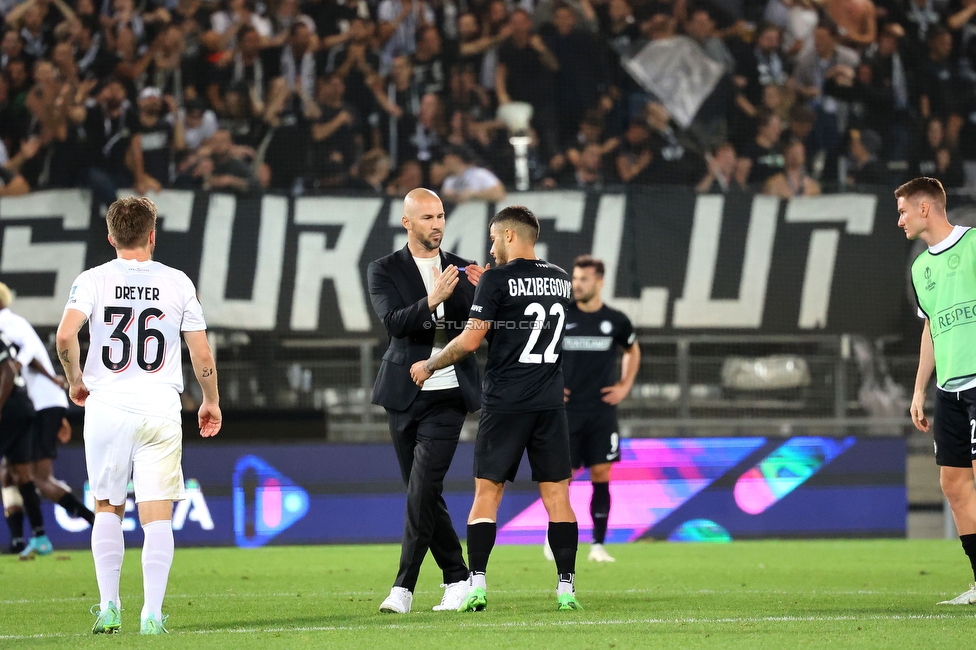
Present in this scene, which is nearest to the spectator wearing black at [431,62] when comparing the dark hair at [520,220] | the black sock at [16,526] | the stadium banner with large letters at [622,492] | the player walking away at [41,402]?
the stadium banner with large letters at [622,492]

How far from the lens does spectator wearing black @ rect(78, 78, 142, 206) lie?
13.8m

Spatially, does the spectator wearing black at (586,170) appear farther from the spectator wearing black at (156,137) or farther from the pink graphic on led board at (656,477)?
the spectator wearing black at (156,137)

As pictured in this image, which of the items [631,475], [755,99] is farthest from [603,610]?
[755,99]

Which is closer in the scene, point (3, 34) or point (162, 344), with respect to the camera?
point (162, 344)

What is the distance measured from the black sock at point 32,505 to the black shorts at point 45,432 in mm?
263

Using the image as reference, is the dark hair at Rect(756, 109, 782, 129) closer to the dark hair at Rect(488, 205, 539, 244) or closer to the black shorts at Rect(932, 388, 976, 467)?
the black shorts at Rect(932, 388, 976, 467)

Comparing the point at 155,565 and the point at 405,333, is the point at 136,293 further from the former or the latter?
the point at 405,333

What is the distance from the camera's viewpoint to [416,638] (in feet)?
16.6

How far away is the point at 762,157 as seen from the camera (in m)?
15.0

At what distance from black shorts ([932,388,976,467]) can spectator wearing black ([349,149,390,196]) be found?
8.82m

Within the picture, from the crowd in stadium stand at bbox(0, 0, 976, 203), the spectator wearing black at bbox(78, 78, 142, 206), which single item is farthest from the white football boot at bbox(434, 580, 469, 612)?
the spectator wearing black at bbox(78, 78, 142, 206)

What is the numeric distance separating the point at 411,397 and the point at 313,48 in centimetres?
984

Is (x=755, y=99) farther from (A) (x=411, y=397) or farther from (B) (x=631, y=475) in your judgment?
(A) (x=411, y=397)

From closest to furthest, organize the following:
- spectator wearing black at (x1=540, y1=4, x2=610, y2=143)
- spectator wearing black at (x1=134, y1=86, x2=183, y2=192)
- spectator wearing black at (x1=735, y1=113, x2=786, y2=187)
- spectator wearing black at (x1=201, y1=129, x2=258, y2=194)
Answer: spectator wearing black at (x1=134, y1=86, x2=183, y2=192)
spectator wearing black at (x1=201, y1=129, x2=258, y2=194)
spectator wearing black at (x1=540, y1=4, x2=610, y2=143)
spectator wearing black at (x1=735, y1=113, x2=786, y2=187)
